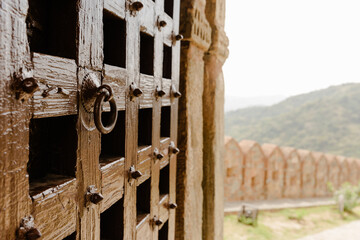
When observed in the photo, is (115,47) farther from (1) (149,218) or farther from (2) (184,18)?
(2) (184,18)

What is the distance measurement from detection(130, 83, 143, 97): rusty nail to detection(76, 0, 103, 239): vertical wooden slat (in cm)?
21

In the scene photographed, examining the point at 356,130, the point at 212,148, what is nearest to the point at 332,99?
the point at 356,130

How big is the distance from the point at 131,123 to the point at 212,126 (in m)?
1.28

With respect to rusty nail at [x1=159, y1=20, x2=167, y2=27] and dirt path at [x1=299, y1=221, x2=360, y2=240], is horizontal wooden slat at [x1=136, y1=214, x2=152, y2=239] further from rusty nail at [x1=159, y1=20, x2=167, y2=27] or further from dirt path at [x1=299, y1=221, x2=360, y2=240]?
dirt path at [x1=299, y1=221, x2=360, y2=240]

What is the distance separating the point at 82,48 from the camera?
74 centimetres

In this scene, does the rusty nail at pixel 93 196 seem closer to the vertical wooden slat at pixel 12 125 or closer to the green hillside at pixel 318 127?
the vertical wooden slat at pixel 12 125

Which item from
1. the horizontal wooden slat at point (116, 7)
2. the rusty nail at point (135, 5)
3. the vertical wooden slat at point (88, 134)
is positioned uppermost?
the rusty nail at point (135, 5)

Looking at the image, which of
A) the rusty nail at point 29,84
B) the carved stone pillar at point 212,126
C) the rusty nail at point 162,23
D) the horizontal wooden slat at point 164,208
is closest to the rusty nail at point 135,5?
the rusty nail at point 162,23

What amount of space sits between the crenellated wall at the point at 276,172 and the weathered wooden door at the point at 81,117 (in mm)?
5454

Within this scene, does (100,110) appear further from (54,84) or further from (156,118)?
(156,118)

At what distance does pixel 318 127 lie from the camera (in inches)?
1242

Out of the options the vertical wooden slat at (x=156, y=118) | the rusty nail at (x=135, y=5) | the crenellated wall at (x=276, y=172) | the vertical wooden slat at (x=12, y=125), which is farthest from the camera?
the crenellated wall at (x=276, y=172)

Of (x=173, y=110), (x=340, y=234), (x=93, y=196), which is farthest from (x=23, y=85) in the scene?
(x=340, y=234)

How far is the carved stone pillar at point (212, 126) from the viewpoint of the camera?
227 cm
